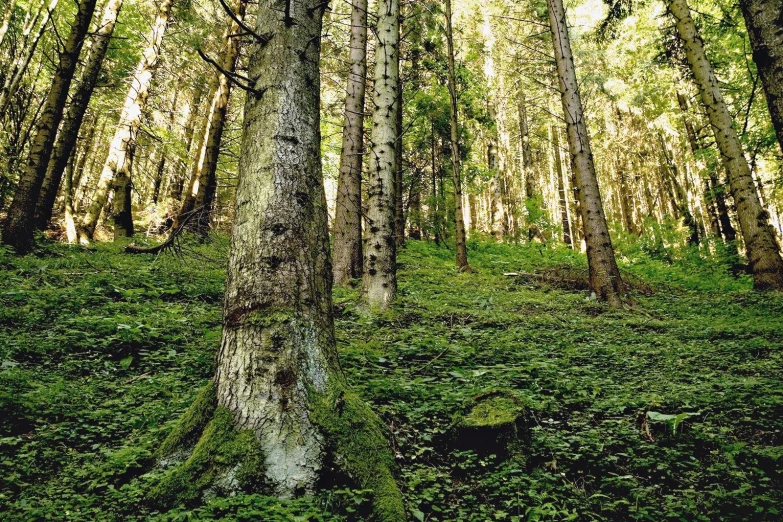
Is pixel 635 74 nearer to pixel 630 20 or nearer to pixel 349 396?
Answer: pixel 630 20

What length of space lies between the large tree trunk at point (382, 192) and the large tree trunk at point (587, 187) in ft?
13.6

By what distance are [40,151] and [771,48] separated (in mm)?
10207

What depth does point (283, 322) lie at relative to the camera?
8.08 ft

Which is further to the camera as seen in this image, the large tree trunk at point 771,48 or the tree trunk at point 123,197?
the tree trunk at point 123,197

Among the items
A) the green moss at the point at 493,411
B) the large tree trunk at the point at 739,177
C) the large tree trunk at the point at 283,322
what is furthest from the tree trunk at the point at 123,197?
the large tree trunk at the point at 739,177

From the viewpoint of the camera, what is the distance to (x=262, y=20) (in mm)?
3049

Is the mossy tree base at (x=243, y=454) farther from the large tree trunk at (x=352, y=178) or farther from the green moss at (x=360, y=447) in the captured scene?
the large tree trunk at (x=352, y=178)

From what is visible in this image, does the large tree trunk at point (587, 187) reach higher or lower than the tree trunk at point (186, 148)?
lower

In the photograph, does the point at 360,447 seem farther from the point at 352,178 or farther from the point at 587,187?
the point at 587,187

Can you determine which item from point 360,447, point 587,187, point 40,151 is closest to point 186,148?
point 40,151

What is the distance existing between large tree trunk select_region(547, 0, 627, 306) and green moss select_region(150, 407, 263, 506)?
297 inches

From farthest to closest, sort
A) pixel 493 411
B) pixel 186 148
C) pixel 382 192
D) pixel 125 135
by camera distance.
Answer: pixel 186 148 → pixel 125 135 → pixel 382 192 → pixel 493 411

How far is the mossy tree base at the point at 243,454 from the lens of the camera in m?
2.09

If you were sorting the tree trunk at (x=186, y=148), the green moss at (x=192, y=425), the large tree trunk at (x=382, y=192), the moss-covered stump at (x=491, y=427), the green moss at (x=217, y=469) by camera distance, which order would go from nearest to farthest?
the green moss at (x=217, y=469)
the green moss at (x=192, y=425)
the moss-covered stump at (x=491, y=427)
the large tree trunk at (x=382, y=192)
the tree trunk at (x=186, y=148)
